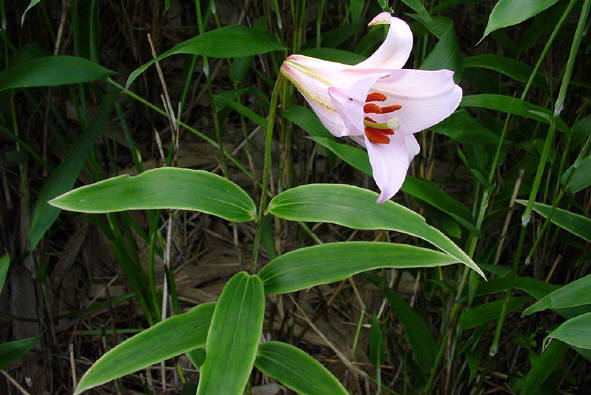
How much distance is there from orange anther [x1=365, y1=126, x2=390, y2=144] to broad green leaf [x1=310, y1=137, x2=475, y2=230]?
0.53ft

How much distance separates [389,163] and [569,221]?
0.39 m

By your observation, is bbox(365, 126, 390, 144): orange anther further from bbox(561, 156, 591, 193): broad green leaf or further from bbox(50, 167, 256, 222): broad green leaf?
bbox(561, 156, 591, 193): broad green leaf

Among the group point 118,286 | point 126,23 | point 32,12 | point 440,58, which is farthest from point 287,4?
point 118,286

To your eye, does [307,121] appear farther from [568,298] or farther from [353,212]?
[568,298]

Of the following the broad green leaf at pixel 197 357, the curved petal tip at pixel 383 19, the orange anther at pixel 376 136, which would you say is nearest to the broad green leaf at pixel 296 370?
the broad green leaf at pixel 197 357

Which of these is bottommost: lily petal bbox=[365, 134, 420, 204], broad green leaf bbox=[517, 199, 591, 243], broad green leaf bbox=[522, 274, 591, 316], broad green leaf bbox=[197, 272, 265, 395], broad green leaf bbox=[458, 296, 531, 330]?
broad green leaf bbox=[458, 296, 531, 330]

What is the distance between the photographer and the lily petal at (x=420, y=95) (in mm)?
591

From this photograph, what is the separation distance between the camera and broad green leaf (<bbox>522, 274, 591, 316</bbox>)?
2.26 ft

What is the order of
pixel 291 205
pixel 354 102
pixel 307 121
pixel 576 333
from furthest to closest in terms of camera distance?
pixel 307 121, pixel 291 205, pixel 576 333, pixel 354 102

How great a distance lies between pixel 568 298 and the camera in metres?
0.69

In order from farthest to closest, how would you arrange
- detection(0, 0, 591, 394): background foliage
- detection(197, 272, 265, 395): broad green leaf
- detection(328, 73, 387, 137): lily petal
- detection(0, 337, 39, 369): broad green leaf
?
1. detection(0, 337, 39, 369): broad green leaf
2. detection(0, 0, 591, 394): background foliage
3. detection(197, 272, 265, 395): broad green leaf
4. detection(328, 73, 387, 137): lily petal

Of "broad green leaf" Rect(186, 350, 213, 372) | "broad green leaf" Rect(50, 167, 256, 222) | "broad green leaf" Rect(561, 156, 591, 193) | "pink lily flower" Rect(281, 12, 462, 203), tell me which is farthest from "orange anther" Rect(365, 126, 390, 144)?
"broad green leaf" Rect(186, 350, 213, 372)

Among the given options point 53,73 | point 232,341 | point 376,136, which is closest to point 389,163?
point 376,136

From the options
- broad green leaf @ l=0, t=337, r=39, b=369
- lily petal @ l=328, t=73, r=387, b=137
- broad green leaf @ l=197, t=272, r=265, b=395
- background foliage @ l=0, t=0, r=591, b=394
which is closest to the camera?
lily petal @ l=328, t=73, r=387, b=137
